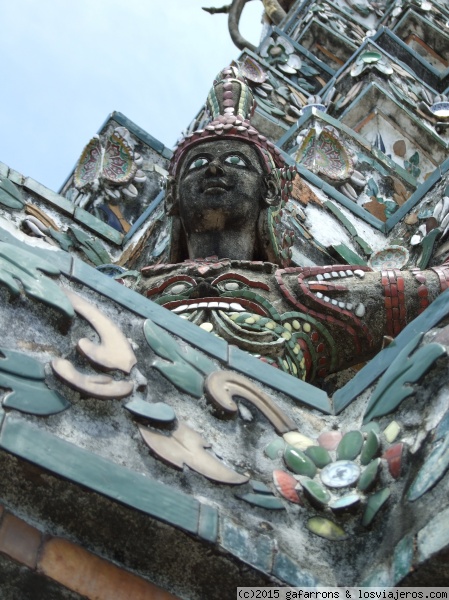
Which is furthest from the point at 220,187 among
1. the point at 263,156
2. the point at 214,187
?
the point at 263,156

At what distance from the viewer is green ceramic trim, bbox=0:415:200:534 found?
2.90 meters

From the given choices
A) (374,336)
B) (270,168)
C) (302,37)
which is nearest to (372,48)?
(302,37)

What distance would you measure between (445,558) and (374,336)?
248 cm

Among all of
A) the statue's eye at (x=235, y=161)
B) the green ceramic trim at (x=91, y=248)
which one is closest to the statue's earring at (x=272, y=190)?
the statue's eye at (x=235, y=161)

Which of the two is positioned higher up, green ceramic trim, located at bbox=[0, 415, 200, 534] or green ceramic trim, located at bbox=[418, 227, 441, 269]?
green ceramic trim, located at bbox=[0, 415, 200, 534]

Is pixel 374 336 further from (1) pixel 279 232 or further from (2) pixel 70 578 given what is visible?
(2) pixel 70 578

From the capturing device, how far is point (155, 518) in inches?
115

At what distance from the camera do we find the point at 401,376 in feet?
11.0

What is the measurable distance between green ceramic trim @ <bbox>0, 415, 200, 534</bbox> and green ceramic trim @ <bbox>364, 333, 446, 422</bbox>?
61 centimetres

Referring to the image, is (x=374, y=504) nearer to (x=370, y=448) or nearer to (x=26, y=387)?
(x=370, y=448)

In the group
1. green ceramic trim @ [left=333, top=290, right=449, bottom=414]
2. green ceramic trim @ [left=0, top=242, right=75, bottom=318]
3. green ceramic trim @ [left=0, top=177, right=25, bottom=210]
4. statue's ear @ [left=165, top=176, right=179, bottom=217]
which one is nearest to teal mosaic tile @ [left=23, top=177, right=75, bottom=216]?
green ceramic trim @ [left=0, top=177, right=25, bottom=210]

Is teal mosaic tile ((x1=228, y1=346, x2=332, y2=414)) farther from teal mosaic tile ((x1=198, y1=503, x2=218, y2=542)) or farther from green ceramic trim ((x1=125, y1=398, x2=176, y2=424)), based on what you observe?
teal mosaic tile ((x1=198, y1=503, x2=218, y2=542))

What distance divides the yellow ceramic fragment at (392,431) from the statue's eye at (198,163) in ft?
8.93

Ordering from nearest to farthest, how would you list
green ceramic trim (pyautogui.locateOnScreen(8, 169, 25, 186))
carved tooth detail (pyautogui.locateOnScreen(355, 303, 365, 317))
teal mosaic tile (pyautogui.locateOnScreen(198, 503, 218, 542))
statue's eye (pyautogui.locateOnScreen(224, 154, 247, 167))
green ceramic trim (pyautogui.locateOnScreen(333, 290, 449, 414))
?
1. teal mosaic tile (pyautogui.locateOnScreen(198, 503, 218, 542))
2. green ceramic trim (pyautogui.locateOnScreen(333, 290, 449, 414))
3. carved tooth detail (pyautogui.locateOnScreen(355, 303, 365, 317))
4. statue's eye (pyautogui.locateOnScreen(224, 154, 247, 167))
5. green ceramic trim (pyautogui.locateOnScreen(8, 169, 25, 186))
